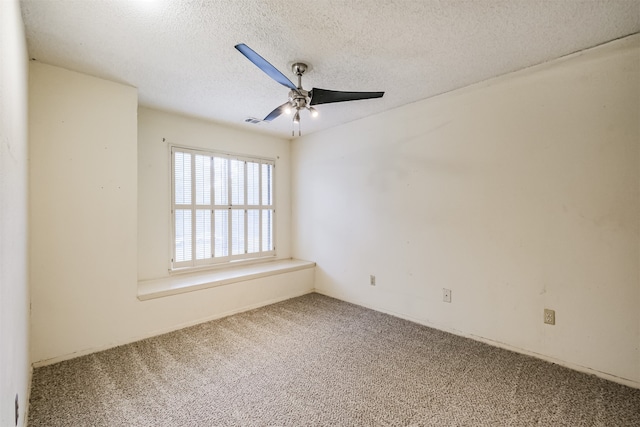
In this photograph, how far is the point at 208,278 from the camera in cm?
347

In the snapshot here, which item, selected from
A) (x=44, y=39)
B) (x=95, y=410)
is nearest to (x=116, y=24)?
(x=44, y=39)

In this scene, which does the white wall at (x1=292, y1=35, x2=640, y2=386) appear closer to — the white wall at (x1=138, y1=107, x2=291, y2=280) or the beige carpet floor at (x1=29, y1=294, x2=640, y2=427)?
the beige carpet floor at (x1=29, y1=294, x2=640, y2=427)

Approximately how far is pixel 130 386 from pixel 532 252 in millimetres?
3269

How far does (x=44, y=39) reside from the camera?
80.5 inches

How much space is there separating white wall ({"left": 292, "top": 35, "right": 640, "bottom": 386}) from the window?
1.50 metres

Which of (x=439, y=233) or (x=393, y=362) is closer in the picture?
(x=393, y=362)

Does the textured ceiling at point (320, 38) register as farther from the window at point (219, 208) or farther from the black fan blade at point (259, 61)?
the window at point (219, 208)

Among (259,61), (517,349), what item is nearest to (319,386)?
(517,349)

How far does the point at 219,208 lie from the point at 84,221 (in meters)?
1.63

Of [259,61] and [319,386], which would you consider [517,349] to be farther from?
[259,61]

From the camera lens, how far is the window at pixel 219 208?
12.1 feet

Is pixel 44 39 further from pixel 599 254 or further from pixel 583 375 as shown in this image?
pixel 583 375

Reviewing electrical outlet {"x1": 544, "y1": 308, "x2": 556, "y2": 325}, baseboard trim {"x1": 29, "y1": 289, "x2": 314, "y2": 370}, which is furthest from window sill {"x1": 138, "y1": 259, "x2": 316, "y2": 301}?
electrical outlet {"x1": 544, "y1": 308, "x2": 556, "y2": 325}

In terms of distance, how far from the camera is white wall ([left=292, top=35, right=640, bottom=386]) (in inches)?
83.1
